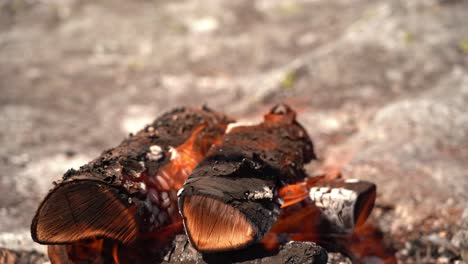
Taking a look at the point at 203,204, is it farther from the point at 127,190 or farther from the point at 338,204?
the point at 338,204

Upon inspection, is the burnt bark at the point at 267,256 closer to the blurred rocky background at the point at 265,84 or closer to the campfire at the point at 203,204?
the campfire at the point at 203,204

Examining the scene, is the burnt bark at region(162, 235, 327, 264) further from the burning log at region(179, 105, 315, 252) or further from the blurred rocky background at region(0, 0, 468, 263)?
the blurred rocky background at region(0, 0, 468, 263)

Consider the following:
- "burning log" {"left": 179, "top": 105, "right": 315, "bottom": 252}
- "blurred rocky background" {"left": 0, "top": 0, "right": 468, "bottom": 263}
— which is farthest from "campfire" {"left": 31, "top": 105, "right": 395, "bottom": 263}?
"blurred rocky background" {"left": 0, "top": 0, "right": 468, "bottom": 263}

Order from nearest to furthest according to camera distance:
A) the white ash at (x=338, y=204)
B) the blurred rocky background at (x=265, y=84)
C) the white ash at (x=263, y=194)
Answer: the white ash at (x=263, y=194)
the white ash at (x=338, y=204)
the blurred rocky background at (x=265, y=84)

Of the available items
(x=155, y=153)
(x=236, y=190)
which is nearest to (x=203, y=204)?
(x=236, y=190)

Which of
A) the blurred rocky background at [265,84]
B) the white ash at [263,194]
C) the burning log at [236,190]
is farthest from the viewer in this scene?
the blurred rocky background at [265,84]

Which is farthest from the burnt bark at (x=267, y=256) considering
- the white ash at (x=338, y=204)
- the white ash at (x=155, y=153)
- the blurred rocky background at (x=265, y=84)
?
the blurred rocky background at (x=265, y=84)
